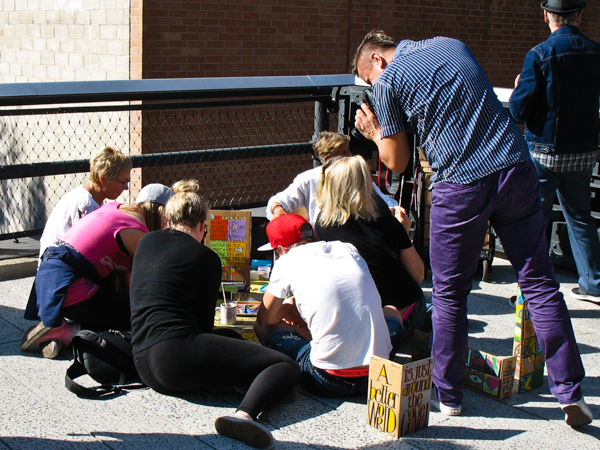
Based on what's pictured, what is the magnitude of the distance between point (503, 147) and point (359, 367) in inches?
46.3

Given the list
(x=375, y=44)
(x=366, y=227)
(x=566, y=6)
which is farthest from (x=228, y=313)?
(x=566, y=6)

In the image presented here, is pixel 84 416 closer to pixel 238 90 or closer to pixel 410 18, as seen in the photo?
pixel 238 90

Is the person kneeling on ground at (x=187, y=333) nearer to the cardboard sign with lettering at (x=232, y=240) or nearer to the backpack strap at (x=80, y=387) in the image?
the backpack strap at (x=80, y=387)

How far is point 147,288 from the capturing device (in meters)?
3.36

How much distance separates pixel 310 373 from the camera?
346 centimetres

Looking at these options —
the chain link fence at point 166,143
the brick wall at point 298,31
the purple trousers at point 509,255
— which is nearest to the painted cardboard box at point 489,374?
the purple trousers at point 509,255

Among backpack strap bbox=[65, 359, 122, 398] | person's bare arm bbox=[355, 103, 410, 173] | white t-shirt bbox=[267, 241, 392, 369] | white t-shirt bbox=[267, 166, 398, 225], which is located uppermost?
person's bare arm bbox=[355, 103, 410, 173]

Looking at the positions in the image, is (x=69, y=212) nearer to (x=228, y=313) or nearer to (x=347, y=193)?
(x=228, y=313)

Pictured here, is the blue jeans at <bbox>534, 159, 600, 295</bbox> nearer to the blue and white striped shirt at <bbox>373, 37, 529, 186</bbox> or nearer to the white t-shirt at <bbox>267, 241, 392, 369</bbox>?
the blue and white striped shirt at <bbox>373, 37, 529, 186</bbox>

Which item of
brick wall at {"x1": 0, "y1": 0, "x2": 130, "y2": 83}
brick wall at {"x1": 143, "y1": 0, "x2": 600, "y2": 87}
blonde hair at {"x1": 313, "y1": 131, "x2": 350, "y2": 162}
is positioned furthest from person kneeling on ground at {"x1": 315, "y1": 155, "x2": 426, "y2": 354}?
brick wall at {"x1": 0, "y1": 0, "x2": 130, "y2": 83}

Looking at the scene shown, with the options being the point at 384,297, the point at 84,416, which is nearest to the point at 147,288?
the point at 84,416

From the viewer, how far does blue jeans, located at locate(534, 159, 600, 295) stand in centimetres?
463

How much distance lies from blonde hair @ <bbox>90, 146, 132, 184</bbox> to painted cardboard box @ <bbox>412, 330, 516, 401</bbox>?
2015 millimetres

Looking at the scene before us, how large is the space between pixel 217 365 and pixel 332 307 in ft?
1.89
